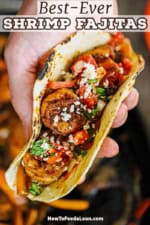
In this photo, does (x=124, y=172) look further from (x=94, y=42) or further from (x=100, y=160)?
(x=94, y=42)

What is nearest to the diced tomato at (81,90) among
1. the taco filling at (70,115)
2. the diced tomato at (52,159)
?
the taco filling at (70,115)

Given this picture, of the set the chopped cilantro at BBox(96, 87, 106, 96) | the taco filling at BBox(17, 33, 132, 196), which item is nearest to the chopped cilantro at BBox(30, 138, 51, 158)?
the taco filling at BBox(17, 33, 132, 196)

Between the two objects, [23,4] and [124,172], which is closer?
[23,4]

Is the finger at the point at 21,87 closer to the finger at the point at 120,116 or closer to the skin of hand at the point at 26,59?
the skin of hand at the point at 26,59

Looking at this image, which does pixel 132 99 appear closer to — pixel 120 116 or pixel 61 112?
pixel 120 116

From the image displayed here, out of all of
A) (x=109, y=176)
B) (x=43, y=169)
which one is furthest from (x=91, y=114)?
(x=109, y=176)

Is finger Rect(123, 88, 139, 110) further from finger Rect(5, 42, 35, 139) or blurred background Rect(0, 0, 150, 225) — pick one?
finger Rect(5, 42, 35, 139)

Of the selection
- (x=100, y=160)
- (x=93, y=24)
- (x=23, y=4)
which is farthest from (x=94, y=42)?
(x=100, y=160)
